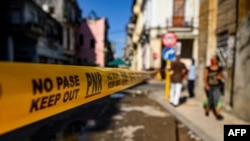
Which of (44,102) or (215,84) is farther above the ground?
(44,102)

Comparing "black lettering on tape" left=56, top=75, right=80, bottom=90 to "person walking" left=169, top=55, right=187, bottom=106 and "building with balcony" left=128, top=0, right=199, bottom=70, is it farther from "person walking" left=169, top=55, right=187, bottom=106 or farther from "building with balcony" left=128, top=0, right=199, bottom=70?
"building with balcony" left=128, top=0, right=199, bottom=70

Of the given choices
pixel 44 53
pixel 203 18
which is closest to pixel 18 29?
pixel 44 53

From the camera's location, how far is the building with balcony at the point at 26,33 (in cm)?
2430

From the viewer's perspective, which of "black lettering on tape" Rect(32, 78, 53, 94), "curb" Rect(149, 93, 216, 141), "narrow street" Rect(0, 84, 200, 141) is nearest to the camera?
"black lettering on tape" Rect(32, 78, 53, 94)

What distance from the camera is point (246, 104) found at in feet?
21.5

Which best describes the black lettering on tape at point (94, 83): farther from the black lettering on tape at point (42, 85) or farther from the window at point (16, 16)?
the window at point (16, 16)

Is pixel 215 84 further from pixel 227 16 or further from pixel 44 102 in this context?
pixel 44 102

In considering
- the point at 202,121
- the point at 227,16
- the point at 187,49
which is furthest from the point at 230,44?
the point at 187,49

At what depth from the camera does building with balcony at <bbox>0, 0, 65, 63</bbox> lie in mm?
24297

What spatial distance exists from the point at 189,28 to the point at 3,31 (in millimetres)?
16738

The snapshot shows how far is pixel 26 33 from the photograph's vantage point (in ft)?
81.4

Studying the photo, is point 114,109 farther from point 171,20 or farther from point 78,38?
point 78,38

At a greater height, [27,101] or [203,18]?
[203,18]

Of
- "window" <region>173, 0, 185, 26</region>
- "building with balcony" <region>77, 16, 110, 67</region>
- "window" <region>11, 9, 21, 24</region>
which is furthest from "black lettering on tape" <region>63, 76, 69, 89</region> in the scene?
"building with balcony" <region>77, 16, 110, 67</region>
